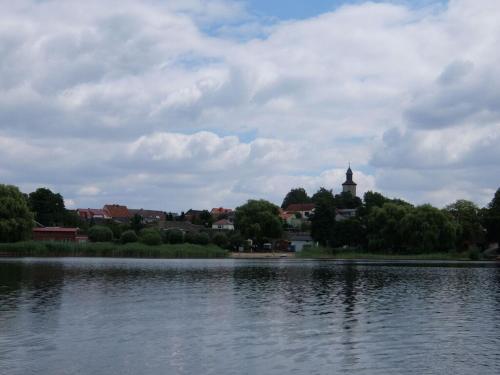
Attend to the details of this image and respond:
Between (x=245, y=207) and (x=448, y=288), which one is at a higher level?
(x=245, y=207)

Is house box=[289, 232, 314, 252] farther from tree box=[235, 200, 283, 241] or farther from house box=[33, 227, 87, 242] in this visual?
house box=[33, 227, 87, 242]

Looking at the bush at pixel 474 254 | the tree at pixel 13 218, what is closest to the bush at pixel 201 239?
the tree at pixel 13 218

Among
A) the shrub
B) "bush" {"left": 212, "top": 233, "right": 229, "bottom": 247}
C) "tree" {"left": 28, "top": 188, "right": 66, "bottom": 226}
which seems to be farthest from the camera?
"tree" {"left": 28, "top": 188, "right": 66, "bottom": 226}

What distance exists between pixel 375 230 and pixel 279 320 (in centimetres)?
9353

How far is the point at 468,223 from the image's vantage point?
12469 centimetres

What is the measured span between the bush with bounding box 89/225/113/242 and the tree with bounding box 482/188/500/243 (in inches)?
2842

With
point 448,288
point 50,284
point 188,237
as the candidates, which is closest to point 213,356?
point 50,284

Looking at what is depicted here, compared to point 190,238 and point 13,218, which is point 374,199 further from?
point 13,218

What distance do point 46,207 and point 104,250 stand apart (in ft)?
204

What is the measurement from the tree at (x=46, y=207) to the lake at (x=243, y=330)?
117214mm

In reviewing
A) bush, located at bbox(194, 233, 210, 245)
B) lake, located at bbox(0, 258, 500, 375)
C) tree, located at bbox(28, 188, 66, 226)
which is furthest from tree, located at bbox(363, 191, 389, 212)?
lake, located at bbox(0, 258, 500, 375)

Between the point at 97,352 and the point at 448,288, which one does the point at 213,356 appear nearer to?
the point at 97,352

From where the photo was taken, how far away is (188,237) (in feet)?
419

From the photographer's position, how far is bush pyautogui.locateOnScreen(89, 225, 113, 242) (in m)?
123
